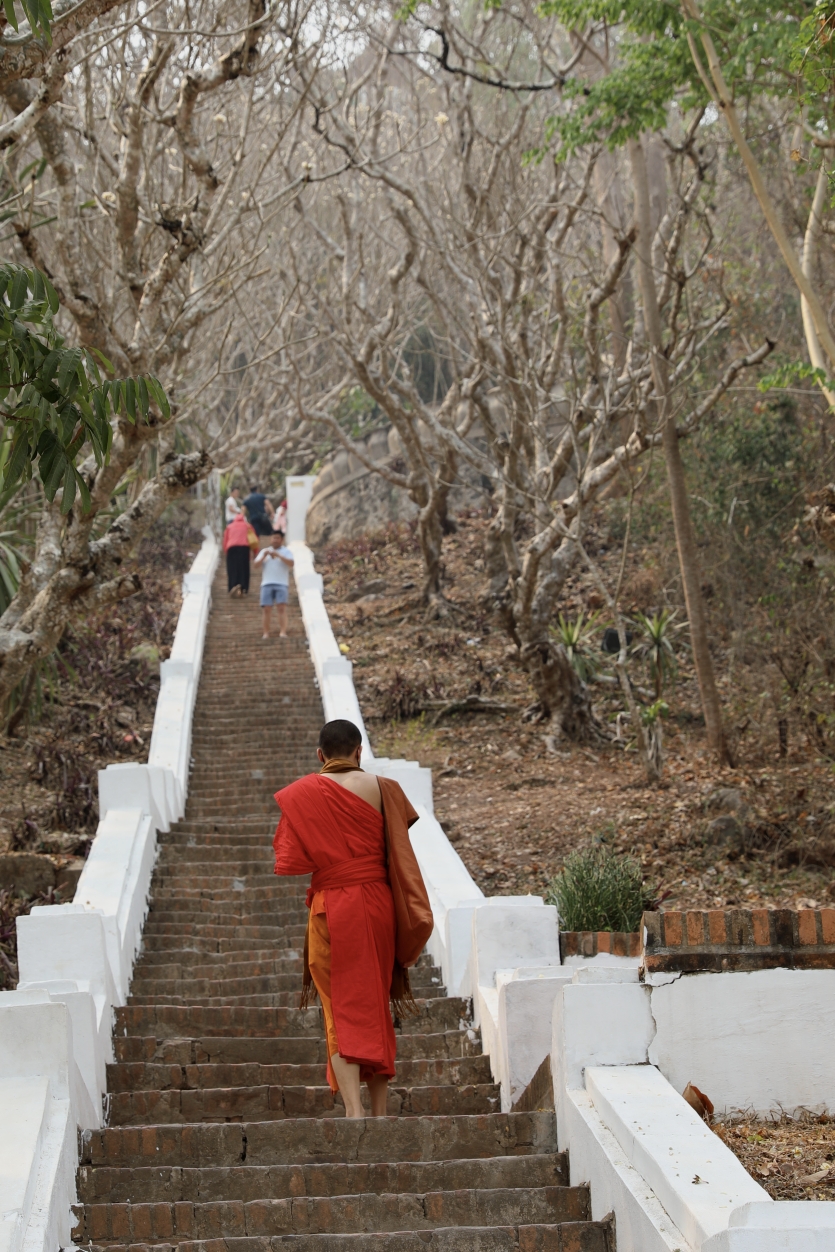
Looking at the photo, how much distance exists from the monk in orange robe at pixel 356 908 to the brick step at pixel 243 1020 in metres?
1.11

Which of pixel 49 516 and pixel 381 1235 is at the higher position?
pixel 49 516

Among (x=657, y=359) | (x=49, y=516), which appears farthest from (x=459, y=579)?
(x=49, y=516)

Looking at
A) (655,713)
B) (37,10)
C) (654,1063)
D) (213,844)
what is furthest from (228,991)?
(655,713)

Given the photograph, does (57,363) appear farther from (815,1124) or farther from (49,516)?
(49,516)

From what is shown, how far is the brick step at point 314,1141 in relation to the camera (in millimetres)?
4621

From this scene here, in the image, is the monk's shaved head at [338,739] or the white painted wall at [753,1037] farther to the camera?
the monk's shaved head at [338,739]

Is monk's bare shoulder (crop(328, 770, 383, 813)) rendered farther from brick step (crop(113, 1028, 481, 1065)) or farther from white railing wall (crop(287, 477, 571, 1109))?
brick step (crop(113, 1028, 481, 1065))

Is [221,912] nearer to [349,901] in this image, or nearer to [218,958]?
[218,958]

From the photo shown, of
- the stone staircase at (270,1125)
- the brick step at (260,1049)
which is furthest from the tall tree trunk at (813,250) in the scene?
the stone staircase at (270,1125)

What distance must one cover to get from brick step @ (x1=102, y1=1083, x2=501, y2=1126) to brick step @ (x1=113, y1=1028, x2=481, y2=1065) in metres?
0.42

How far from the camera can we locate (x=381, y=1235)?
12.0 feet

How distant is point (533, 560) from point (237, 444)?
8.50 metres

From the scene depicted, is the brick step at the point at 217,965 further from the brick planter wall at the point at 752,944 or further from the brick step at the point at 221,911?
the brick planter wall at the point at 752,944

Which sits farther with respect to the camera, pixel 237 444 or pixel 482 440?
pixel 482 440
